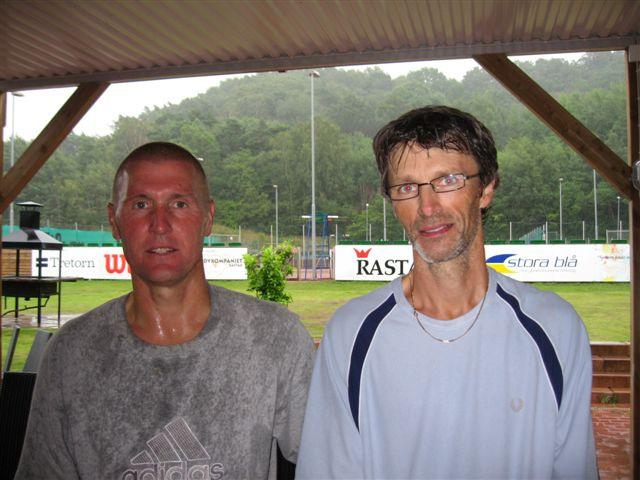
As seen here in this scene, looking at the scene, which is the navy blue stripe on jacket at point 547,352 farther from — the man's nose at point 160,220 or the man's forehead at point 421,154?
the man's nose at point 160,220

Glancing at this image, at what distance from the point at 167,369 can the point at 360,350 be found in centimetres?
56

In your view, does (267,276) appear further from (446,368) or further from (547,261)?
(547,261)

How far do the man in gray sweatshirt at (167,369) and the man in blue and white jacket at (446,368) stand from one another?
243mm

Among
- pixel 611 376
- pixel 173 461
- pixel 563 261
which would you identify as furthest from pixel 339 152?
pixel 173 461

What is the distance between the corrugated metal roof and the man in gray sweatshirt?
2.50 metres

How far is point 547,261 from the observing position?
1966 centimetres

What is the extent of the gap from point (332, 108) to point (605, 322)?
79.9m

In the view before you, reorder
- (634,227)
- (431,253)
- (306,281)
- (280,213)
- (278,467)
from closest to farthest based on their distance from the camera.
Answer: (431,253) < (278,467) < (634,227) < (306,281) < (280,213)

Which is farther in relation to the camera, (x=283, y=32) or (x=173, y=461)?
(x=283, y=32)

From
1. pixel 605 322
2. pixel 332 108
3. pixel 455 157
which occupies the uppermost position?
pixel 332 108

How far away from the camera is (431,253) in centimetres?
150

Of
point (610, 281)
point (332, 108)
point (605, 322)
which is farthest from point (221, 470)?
point (332, 108)

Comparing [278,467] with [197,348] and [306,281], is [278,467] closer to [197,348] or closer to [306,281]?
[197,348]

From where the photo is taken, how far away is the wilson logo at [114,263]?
75.2 ft
